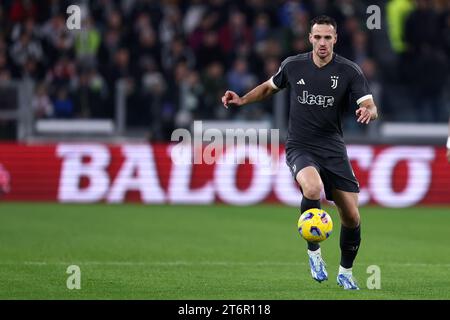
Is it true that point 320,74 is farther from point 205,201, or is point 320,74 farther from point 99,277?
point 205,201

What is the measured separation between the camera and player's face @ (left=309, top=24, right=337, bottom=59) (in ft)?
34.2

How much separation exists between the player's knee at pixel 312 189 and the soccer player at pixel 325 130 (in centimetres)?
1

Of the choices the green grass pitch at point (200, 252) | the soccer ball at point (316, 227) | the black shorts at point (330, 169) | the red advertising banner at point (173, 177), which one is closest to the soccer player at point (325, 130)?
the black shorts at point (330, 169)

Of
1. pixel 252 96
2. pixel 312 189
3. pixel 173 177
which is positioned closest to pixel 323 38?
pixel 252 96

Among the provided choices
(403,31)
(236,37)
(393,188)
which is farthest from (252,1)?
(393,188)

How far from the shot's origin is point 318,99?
1065cm

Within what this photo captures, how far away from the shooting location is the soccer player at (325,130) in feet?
34.3

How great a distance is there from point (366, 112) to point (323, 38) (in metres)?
0.85

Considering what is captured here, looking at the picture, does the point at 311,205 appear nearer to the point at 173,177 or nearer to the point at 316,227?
the point at 316,227

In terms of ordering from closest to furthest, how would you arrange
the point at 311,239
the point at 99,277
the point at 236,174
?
the point at 311,239
the point at 99,277
the point at 236,174

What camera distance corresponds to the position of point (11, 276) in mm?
11055

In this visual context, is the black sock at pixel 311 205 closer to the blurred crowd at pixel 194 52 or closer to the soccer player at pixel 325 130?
the soccer player at pixel 325 130

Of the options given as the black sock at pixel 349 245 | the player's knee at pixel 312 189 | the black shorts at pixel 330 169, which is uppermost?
the black shorts at pixel 330 169
